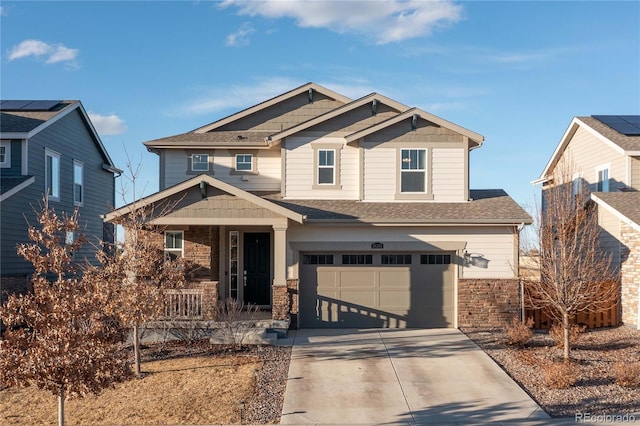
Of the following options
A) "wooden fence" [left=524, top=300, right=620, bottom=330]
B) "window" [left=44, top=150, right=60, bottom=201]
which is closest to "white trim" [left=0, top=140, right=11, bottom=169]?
"window" [left=44, top=150, right=60, bottom=201]

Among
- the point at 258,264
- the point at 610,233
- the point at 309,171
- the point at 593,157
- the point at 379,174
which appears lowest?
the point at 258,264

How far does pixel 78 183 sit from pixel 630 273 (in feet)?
63.1

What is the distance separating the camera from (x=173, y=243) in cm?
1606

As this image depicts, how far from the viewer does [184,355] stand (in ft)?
40.1

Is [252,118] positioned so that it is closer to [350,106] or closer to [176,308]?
[350,106]

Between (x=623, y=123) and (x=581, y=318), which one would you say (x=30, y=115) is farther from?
(x=623, y=123)

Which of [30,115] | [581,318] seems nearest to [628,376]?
[581,318]

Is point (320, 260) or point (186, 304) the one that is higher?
point (320, 260)

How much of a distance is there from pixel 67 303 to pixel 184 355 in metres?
5.24

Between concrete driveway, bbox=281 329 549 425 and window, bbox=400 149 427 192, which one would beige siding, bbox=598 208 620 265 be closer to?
window, bbox=400 149 427 192

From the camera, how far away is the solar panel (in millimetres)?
20366

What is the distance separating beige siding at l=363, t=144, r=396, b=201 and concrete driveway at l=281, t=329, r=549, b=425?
4367 millimetres

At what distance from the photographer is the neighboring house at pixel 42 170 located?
17.1 metres
